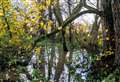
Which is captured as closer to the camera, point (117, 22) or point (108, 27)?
point (117, 22)

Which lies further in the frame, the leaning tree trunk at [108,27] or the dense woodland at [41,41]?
the leaning tree trunk at [108,27]

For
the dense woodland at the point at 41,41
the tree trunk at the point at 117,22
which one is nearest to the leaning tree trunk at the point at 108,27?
the dense woodland at the point at 41,41

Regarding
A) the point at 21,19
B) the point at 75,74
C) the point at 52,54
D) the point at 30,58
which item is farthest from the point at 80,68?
the point at 52,54

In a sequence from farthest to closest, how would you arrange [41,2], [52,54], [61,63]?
[52,54] < [61,63] < [41,2]

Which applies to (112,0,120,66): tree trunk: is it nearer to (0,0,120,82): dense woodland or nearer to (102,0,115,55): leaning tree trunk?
(0,0,120,82): dense woodland

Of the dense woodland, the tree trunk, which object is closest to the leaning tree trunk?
the dense woodland

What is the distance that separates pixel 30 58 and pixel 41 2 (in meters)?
2.22

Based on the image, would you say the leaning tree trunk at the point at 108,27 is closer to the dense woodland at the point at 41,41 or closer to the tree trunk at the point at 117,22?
the dense woodland at the point at 41,41

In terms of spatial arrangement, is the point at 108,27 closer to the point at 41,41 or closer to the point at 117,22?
the point at 117,22

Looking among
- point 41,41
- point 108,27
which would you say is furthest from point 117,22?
point 41,41

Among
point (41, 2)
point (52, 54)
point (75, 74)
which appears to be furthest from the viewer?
point (52, 54)

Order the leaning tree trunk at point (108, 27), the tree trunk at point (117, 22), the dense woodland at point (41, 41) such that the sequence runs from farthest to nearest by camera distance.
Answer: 1. the leaning tree trunk at point (108, 27)
2. the dense woodland at point (41, 41)
3. the tree trunk at point (117, 22)

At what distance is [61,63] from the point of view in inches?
557

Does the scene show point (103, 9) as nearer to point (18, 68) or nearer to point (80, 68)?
point (80, 68)
